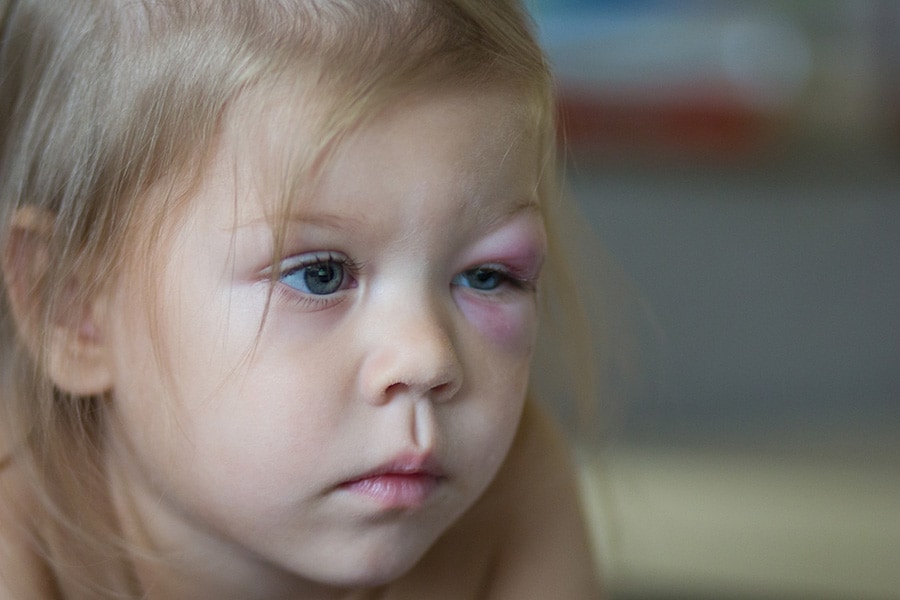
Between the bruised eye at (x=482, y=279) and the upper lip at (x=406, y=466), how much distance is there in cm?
10

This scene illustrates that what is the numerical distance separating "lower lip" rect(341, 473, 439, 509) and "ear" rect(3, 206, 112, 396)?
17 centimetres

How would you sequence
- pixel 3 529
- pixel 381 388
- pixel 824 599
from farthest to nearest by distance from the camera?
pixel 824 599 < pixel 3 529 < pixel 381 388

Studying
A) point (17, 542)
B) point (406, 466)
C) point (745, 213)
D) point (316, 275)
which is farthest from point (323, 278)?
point (745, 213)

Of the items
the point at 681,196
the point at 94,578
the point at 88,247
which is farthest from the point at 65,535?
the point at 681,196

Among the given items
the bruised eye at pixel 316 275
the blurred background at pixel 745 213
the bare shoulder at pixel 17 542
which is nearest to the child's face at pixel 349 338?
the bruised eye at pixel 316 275

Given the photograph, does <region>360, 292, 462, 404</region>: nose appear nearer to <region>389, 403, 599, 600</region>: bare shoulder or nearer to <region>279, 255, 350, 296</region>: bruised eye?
<region>279, 255, 350, 296</region>: bruised eye

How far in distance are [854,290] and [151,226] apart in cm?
138

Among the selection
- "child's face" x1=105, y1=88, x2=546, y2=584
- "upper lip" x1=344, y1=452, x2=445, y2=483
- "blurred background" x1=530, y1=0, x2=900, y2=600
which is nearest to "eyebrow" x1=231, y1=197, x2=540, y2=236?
"child's face" x1=105, y1=88, x2=546, y2=584

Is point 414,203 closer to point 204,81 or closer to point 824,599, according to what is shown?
point 204,81

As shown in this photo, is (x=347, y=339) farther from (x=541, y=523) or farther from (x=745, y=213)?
(x=745, y=213)

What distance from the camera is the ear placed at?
72cm

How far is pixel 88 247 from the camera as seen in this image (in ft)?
2.29

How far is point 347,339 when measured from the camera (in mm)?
650

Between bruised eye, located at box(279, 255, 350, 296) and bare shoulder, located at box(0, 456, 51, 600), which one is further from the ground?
bruised eye, located at box(279, 255, 350, 296)
